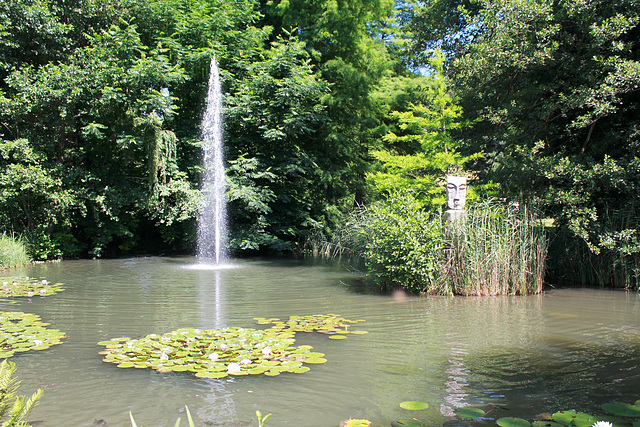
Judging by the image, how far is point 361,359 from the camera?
182 inches

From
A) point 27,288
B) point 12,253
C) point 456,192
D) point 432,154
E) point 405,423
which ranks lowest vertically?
point 405,423

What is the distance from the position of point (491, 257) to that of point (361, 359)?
14.0 ft

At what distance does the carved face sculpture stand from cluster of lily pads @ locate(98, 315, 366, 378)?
3.99 metres

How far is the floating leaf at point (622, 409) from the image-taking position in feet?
10.3

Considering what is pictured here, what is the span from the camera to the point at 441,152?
1509 cm

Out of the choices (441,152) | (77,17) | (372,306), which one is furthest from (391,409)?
(77,17)

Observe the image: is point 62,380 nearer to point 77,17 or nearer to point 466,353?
point 466,353

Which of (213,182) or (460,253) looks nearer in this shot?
(460,253)

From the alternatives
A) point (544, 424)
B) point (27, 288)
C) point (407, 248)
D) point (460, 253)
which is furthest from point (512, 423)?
point (27, 288)

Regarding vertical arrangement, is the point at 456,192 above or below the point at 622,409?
above

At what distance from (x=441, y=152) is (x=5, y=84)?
13.4m

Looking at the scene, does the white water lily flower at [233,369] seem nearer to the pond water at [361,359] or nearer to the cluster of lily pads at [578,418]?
the pond water at [361,359]

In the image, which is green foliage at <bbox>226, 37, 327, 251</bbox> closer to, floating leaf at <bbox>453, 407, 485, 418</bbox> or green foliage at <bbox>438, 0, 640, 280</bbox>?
green foliage at <bbox>438, 0, 640, 280</bbox>

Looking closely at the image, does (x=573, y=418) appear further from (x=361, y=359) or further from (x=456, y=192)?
(x=456, y=192)
